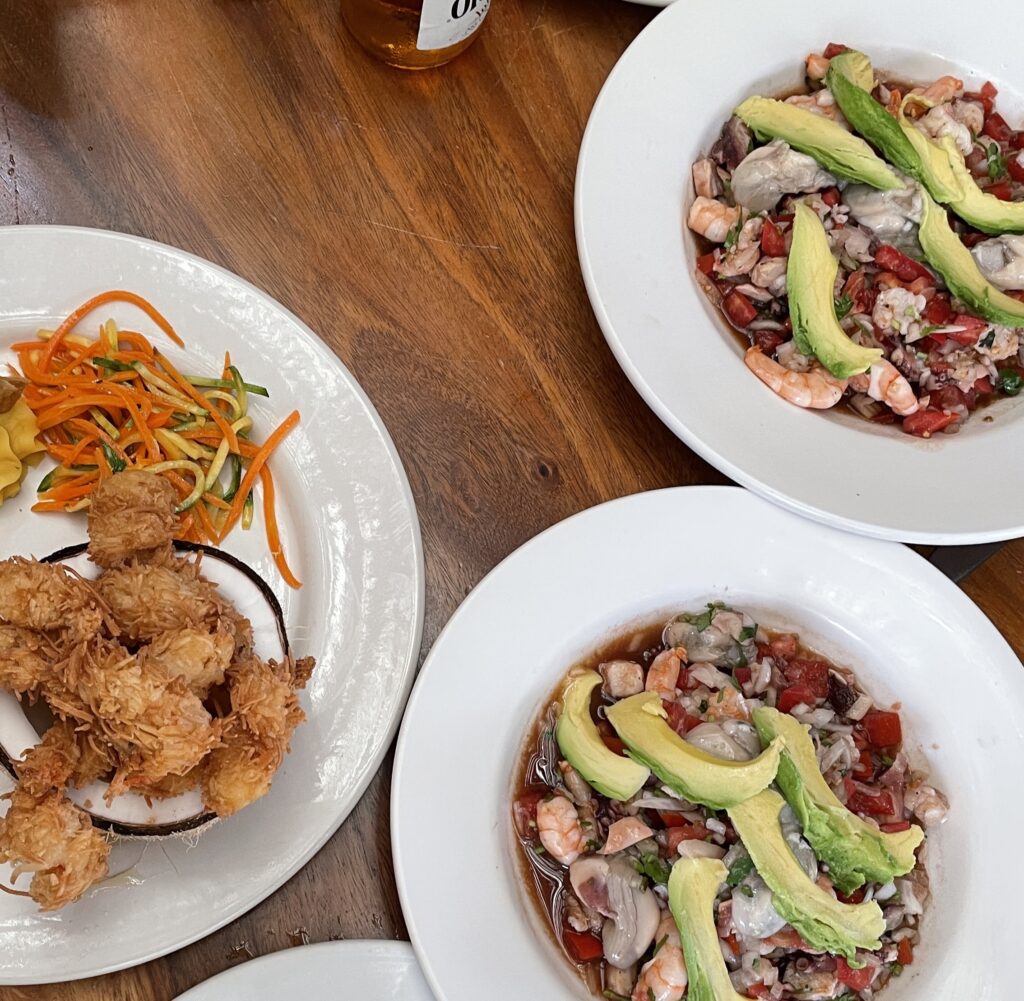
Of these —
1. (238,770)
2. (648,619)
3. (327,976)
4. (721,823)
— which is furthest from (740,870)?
(238,770)

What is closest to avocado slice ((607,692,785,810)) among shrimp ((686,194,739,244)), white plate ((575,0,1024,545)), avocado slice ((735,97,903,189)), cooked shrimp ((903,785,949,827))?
cooked shrimp ((903,785,949,827))

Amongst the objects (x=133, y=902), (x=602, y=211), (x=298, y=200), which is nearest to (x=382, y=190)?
(x=298, y=200)

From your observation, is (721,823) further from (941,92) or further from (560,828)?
(941,92)

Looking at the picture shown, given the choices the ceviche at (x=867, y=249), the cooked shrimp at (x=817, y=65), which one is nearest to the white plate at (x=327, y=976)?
the ceviche at (x=867, y=249)

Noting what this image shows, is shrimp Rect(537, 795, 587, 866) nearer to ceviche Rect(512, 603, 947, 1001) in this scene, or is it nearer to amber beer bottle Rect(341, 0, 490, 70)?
ceviche Rect(512, 603, 947, 1001)

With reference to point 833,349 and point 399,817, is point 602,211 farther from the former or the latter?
point 399,817

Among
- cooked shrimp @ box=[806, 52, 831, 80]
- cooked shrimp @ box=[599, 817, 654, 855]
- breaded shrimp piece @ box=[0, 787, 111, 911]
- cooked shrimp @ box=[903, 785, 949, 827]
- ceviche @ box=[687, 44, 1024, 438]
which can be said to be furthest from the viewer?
cooked shrimp @ box=[806, 52, 831, 80]
